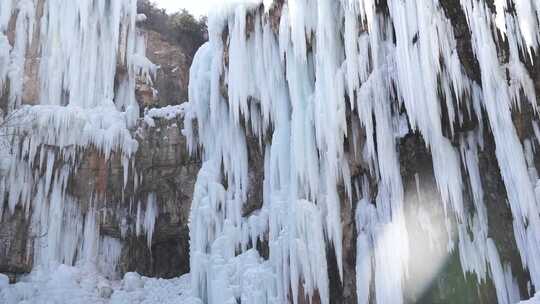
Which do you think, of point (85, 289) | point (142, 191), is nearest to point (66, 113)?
point (142, 191)

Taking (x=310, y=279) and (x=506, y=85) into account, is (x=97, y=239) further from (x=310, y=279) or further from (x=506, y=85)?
(x=506, y=85)

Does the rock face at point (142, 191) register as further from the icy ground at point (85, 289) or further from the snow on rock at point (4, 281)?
the snow on rock at point (4, 281)

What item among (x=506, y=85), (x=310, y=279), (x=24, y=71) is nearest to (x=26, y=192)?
(x=24, y=71)

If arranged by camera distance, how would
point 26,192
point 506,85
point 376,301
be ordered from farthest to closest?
point 26,192
point 376,301
point 506,85

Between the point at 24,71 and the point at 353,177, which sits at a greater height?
the point at 24,71

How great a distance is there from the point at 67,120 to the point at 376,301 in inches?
376

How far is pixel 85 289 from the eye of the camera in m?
14.3

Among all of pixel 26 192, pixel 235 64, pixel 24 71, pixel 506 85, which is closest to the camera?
pixel 506 85

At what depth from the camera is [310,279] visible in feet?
35.4

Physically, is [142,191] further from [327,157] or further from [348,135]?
[348,135]

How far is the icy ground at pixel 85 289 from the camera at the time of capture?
13766 millimetres

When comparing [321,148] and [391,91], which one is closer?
[391,91]

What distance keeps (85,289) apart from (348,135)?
25.5 ft

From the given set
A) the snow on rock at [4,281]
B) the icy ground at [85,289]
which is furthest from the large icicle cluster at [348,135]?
the snow on rock at [4,281]
